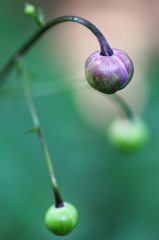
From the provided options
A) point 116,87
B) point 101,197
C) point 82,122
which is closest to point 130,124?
point 101,197

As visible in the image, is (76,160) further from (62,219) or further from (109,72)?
(109,72)

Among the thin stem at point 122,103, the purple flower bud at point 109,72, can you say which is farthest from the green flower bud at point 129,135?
the purple flower bud at point 109,72

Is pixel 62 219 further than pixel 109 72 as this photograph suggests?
Yes

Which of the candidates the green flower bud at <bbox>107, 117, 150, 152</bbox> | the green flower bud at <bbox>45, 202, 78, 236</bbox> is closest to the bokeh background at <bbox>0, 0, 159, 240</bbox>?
the green flower bud at <bbox>107, 117, 150, 152</bbox>

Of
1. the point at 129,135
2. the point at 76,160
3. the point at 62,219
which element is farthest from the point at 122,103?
the point at 76,160

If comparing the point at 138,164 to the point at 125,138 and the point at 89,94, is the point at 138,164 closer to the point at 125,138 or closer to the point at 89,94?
the point at 125,138

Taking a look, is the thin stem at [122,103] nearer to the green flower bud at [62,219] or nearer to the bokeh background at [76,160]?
the bokeh background at [76,160]

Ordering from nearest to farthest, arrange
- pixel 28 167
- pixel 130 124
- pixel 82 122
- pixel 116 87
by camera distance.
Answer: pixel 116 87 → pixel 130 124 → pixel 28 167 → pixel 82 122
